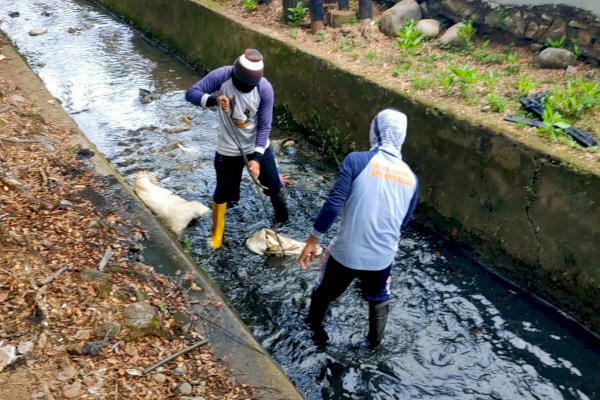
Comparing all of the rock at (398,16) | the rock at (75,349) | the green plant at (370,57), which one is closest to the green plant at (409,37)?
the rock at (398,16)

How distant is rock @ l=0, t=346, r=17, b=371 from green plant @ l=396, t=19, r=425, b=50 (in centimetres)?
709

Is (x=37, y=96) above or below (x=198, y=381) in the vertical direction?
below

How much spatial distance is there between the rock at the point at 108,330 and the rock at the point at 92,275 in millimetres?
568

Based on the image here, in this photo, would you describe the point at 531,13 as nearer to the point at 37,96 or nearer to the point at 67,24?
the point at 37,96

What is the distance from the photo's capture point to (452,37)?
8906 mm

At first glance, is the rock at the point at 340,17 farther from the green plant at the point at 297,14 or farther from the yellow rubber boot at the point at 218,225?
the yellow rubber boot at the point at 218,225

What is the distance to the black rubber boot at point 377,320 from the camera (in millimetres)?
4727

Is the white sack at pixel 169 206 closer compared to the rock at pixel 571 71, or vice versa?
the white sack at pixel 169 206

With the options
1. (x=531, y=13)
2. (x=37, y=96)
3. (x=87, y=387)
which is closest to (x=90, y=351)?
(x=87, y=387)

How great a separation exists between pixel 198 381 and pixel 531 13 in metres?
7.48

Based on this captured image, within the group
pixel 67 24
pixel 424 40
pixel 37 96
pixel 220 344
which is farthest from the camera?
pixel 67 24

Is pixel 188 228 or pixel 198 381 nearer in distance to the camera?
pixel 198 381

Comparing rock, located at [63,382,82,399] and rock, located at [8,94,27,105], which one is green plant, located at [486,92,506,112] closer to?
rock, located at [63,382,82,399]

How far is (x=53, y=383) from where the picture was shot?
363 centimetres
